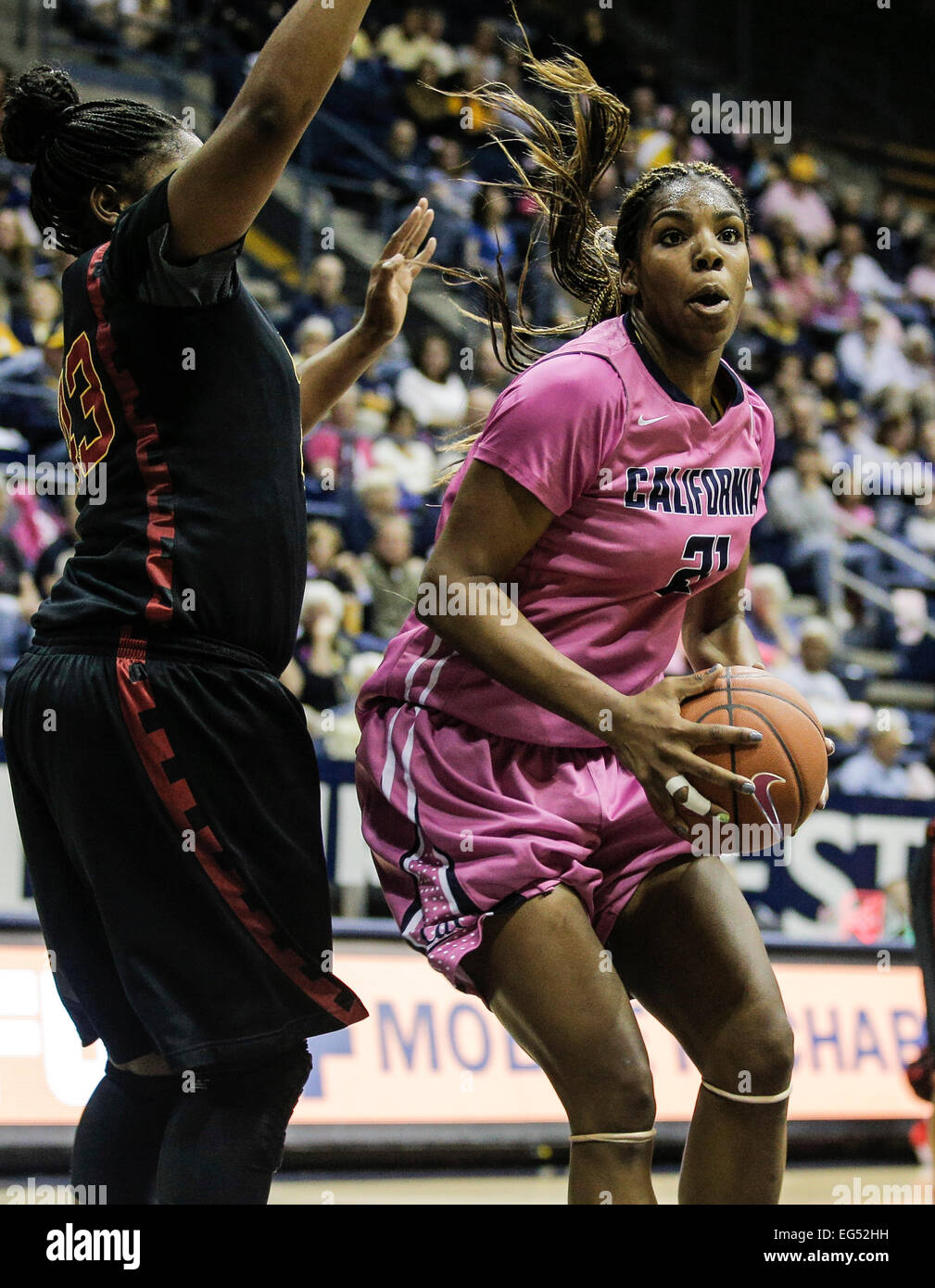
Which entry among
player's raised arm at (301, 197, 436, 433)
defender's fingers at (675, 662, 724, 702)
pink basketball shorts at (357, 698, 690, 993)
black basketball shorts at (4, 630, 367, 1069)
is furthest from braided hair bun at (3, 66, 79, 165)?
defender's fingers at (675, 662, 724, 702)

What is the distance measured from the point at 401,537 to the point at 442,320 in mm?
4223

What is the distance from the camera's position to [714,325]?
264 centimetres

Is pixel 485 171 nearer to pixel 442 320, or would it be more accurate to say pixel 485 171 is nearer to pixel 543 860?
pixel 442 320

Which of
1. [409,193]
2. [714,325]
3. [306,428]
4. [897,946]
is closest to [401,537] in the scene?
[897,946]

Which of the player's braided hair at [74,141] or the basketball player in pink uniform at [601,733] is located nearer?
the basketball player in pink uniform at [601,733]

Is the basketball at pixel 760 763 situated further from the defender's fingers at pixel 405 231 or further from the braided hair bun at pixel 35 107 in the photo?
the braided hair bun at pixel 35 107

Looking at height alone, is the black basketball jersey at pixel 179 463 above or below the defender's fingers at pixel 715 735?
above

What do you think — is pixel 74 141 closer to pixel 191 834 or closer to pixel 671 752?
pixel 191 834

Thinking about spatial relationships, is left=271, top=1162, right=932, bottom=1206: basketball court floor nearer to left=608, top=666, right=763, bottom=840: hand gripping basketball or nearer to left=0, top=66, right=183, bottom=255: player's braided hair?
left=608, top=666, right=763, bottom=840: hand gripping basketball

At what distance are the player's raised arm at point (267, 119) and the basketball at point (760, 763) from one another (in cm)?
106

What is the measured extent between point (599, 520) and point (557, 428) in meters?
0.19

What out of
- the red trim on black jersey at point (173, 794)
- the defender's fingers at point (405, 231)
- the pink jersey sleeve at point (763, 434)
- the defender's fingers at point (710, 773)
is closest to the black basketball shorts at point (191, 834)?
the red trim on black jersey at point (173, 794)

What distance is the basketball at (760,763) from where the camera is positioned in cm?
244

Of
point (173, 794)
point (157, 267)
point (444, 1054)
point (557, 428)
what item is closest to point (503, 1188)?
point (444, 1054)
